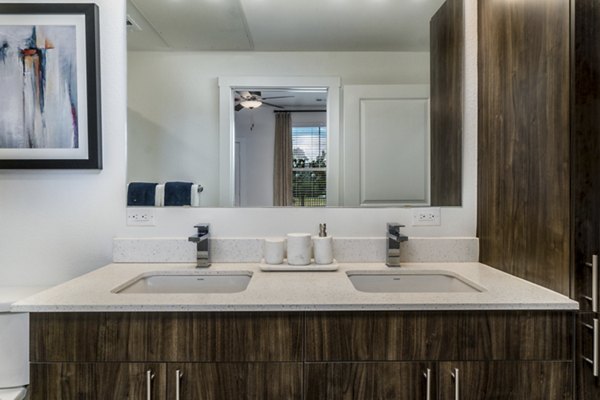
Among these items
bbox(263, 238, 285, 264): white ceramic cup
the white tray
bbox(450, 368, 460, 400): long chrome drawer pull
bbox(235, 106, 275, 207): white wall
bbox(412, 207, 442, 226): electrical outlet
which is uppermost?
bbox(235, 106, 275, 207): white wall

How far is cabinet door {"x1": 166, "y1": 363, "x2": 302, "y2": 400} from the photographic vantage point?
3.40ft

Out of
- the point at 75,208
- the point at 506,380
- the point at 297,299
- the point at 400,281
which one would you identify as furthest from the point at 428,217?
the point at 75,208

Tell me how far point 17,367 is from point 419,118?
1.85 metres

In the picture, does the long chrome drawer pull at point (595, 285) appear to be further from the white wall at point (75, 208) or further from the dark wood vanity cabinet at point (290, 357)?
the white wall at point (75, 208)

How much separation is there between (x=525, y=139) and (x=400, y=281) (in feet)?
2.27

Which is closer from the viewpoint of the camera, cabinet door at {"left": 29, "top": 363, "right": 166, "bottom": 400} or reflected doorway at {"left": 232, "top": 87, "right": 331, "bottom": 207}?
cabinet door at {"left": 29, "top": 363, "right": 166, "bottom": 400}

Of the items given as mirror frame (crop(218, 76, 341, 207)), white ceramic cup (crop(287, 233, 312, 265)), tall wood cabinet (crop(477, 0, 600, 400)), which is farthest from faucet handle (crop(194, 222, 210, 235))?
tall wood cabinet (crop(477, 0, 600, 400))

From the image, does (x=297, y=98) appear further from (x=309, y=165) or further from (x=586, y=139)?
(x=586, y=139)

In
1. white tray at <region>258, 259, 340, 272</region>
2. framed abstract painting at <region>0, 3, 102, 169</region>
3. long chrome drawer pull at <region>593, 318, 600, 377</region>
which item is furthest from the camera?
framed abstract painting at <region>0, 3, 102, 169</region>

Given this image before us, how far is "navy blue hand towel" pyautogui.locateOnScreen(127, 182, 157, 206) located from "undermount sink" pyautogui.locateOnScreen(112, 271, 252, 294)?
361 mm

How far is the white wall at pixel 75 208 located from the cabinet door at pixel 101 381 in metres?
0.68

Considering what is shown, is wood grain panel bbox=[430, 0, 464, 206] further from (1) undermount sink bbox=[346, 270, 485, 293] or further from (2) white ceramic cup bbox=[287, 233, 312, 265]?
(2) white ceramic cup bbox=[287, 233, 312, 265]

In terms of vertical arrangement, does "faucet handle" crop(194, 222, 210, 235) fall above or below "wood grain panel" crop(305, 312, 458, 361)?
above

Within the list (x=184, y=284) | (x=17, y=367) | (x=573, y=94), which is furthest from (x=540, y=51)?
(x=17, y=367)
